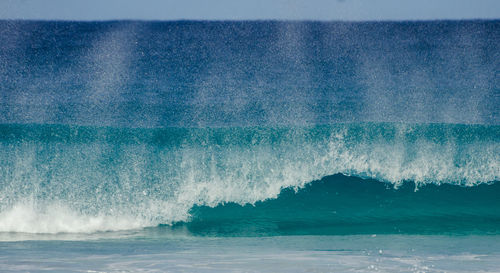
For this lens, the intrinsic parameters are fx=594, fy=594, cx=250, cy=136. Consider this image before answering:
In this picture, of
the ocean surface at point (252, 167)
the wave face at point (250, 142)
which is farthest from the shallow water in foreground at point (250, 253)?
the wave face at point (250, 142)

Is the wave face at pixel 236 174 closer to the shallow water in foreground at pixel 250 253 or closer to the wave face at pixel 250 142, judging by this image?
the wave face at pixel 250 142

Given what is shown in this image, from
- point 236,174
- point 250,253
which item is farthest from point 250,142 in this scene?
point 250,253

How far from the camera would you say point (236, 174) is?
7191 mm

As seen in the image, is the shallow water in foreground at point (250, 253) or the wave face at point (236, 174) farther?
the wave face at point (236, 174)

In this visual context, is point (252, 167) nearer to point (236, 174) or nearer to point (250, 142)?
point (236, 174)

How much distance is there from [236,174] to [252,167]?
343 mm

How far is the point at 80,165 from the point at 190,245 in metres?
3.09

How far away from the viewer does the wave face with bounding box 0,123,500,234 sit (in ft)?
20.8

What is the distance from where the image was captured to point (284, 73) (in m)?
15.8

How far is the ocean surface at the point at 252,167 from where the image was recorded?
5.02 m

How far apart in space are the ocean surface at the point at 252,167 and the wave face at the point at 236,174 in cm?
2

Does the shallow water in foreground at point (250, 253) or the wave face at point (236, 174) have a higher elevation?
the wave face at point (236, 174)

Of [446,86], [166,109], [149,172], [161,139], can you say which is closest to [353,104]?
[446,86]

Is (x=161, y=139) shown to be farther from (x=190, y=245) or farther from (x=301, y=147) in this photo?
(x=190, y=245)
